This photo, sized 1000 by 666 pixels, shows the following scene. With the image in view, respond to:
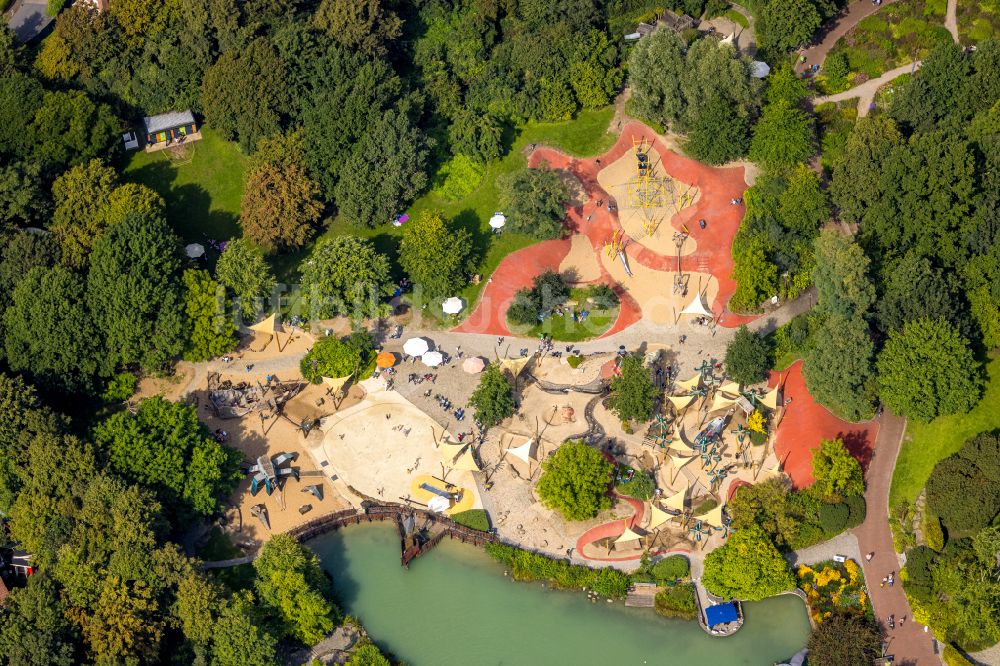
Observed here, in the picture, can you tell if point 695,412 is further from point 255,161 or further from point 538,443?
point 255,161

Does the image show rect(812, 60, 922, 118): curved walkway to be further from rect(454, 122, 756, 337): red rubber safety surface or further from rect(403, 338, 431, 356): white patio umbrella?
rect(403, 338, 431, 356): white patio umbrella

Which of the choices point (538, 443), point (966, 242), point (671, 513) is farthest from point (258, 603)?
point (966, 242)

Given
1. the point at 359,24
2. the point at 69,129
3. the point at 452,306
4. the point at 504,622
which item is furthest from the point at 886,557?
the point at 69,129

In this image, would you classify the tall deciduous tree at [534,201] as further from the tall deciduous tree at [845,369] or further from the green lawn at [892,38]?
the green lawn at [892,38]

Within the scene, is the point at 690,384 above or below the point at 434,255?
below

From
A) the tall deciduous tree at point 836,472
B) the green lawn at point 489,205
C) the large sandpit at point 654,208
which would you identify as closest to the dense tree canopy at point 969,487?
the tall deciduous tree at point 836,472

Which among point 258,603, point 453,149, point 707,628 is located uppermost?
point 453,149

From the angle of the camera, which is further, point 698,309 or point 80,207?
point 80,207

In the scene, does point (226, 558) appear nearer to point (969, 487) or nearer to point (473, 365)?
point (473, 365)
